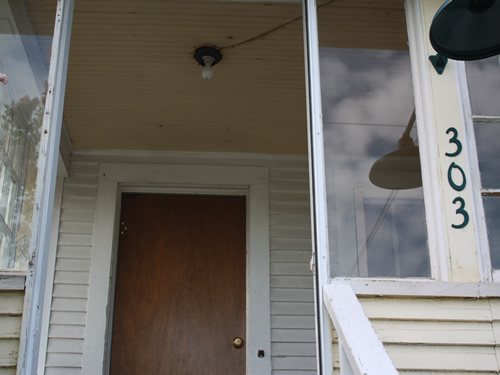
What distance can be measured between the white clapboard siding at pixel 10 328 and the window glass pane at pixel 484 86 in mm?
1917

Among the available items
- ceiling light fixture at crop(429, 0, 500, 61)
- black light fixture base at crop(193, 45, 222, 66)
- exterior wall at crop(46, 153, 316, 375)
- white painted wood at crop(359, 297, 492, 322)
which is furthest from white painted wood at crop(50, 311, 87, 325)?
ceiling light fixture at crop(429, 0, 500, 61)

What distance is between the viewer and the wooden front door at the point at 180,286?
136 inches

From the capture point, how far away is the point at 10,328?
1812 millimetres

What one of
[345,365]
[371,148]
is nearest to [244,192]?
[371,148]

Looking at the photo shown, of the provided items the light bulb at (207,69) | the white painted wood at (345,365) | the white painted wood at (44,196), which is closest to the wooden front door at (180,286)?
the light bulb at (207,69)

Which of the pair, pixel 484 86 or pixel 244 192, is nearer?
pixel 484 86

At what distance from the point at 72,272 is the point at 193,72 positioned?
1.53m

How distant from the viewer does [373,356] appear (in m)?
1.39

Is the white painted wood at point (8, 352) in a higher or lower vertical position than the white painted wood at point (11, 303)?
lower

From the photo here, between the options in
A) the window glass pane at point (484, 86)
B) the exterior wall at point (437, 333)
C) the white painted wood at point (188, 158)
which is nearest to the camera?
the exterior wall at point (437, 333)

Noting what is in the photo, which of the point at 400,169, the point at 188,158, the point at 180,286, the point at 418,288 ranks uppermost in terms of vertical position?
the point at 188,158

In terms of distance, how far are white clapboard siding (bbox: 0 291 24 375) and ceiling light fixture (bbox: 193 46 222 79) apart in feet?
5.40

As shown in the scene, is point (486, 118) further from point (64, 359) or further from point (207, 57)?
point (64, 359)

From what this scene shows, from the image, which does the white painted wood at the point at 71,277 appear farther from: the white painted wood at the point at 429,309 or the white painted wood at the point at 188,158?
the white painted wood at the point at 429,309
